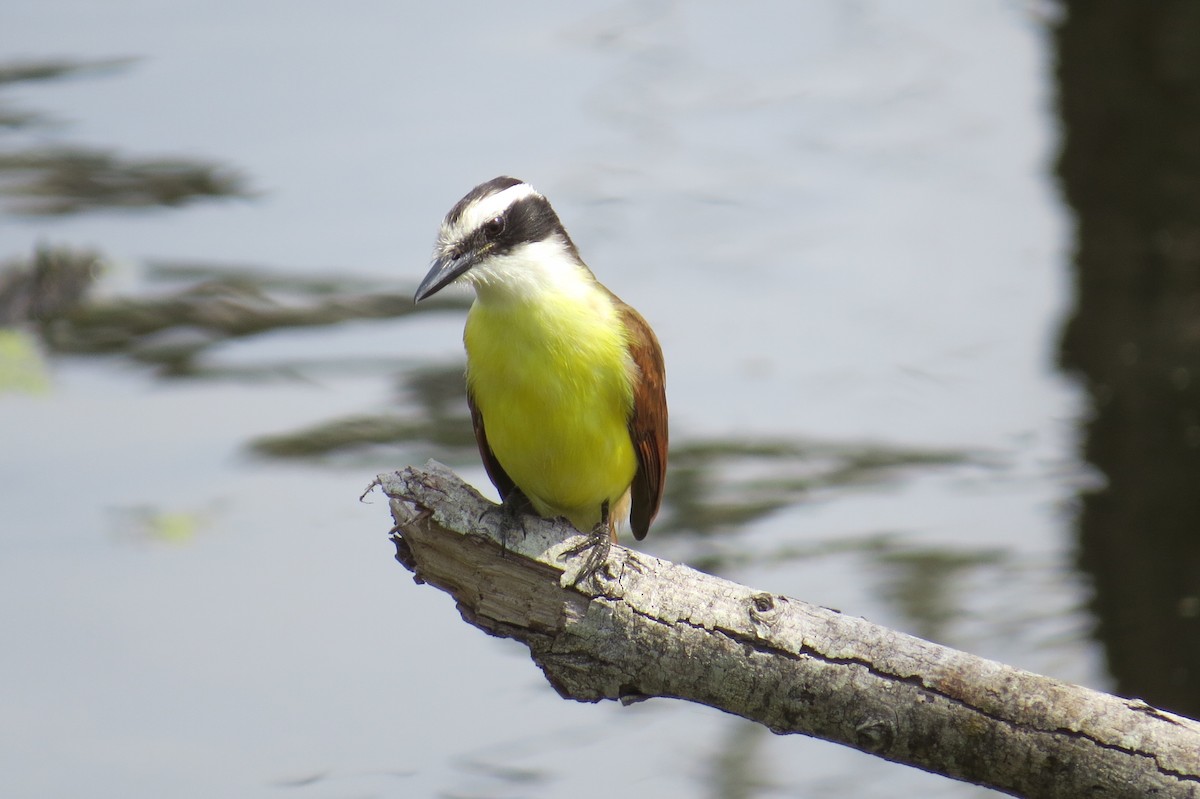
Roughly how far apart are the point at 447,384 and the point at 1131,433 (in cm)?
400

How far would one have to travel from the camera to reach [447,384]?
9781 mm

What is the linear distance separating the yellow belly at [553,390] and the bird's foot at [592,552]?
0.56m

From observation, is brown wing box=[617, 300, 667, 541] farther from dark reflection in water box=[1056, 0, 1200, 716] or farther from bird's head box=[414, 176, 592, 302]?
dark reflection in water box=[1056, 0, 1200, 716]

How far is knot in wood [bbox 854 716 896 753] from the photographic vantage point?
160 inches

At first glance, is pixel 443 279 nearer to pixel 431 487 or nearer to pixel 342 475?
pixel 431 487

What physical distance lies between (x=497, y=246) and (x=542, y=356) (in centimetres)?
37

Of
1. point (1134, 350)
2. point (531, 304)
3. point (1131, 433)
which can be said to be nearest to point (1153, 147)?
point (1134, 350)

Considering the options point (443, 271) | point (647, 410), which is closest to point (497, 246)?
point (443, 271)

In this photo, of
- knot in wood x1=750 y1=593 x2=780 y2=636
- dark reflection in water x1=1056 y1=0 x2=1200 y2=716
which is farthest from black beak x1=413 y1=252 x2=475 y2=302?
dark reflection in water x1=1056 y1=0 x2=1200 y2=716

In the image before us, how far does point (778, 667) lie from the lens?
4141mm

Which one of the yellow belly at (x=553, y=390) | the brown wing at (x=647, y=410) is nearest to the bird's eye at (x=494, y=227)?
the yellow belly at (x=553, y=390)

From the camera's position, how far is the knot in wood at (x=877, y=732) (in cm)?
406

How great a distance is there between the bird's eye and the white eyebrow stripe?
1 cm

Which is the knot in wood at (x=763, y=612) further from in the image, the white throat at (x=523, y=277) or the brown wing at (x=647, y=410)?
the white throat at (x=523, y=277)
